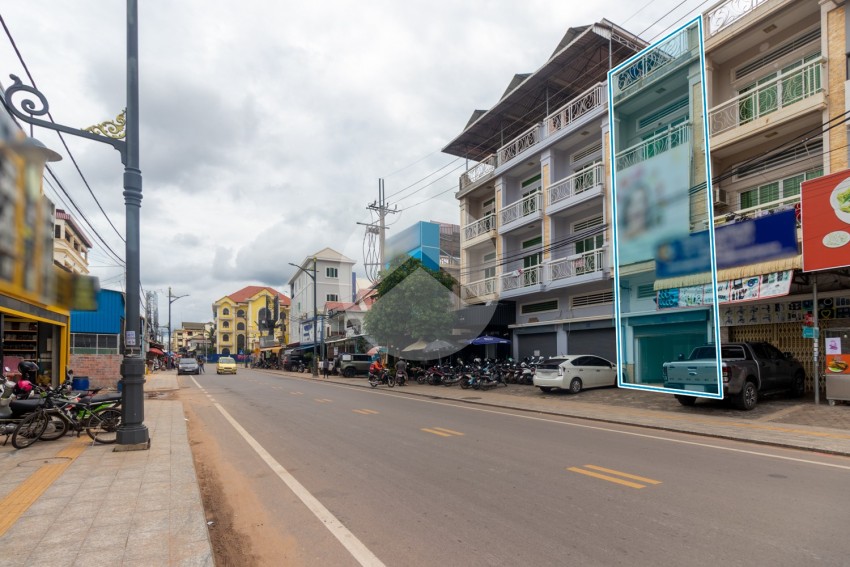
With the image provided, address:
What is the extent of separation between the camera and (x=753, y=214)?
15.6 metres

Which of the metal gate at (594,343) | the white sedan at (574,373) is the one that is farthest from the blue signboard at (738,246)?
the metal gate at (594,343)

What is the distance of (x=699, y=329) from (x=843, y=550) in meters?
14.1

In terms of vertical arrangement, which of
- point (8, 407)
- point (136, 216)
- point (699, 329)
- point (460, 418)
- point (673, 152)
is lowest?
point (460, 418)

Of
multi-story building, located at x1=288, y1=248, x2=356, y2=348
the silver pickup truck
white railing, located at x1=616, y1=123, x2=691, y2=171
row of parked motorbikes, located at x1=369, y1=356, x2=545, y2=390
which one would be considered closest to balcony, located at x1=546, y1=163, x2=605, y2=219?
white railing, located at x1=616, y1=123, x2=691, y2=171

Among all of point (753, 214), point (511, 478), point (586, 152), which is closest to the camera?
point (511, 478)

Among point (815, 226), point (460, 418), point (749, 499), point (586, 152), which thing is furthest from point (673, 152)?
point (749, 499)

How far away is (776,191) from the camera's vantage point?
15.5 metres

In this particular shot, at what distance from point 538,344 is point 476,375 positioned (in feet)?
13.4

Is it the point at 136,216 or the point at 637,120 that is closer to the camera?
the point at 136,216

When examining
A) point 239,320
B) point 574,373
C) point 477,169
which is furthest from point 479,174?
point 239,320

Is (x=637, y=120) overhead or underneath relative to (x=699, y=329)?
overhead

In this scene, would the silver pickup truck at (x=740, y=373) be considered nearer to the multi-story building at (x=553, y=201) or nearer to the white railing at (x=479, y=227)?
the multi-story building at (x=553, y=201)

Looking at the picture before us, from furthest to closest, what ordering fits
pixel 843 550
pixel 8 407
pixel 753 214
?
pixel 753 214
pixel 8 407
pixel 843 550

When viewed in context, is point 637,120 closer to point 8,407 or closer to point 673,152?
point 673,152
